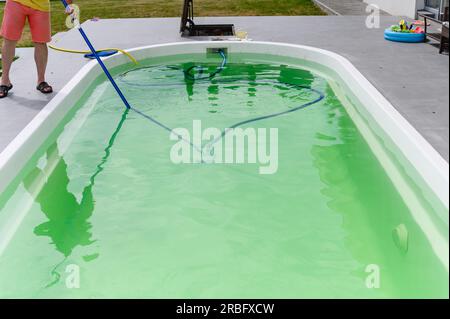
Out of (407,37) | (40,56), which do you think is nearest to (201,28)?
(407,37)

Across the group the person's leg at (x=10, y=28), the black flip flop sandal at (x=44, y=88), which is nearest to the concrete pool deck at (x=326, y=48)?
the black flip flop sandal at (x=44, y=88)

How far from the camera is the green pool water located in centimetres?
324

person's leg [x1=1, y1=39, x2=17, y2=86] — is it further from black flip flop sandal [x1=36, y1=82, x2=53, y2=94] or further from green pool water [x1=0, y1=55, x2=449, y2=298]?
green pool water [x1=0, y1=55, x2=449, y2=298]

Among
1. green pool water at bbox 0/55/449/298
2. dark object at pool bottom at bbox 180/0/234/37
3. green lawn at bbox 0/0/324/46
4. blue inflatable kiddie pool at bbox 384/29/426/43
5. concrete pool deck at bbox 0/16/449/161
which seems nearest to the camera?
green pool water at bbox 0/55/449/298

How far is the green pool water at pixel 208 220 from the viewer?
3238 mm

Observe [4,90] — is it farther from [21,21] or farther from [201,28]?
[201,28]

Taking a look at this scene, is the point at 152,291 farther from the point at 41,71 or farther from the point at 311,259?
the point at 41,71

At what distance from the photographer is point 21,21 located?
5645 mm

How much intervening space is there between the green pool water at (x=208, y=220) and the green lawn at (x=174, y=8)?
6.71 meters

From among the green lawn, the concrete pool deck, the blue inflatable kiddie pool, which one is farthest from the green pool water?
the green lawn

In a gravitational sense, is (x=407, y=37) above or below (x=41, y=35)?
below

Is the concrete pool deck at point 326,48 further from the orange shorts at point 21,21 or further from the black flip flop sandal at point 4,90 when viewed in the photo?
the orange shorts at point 21,21

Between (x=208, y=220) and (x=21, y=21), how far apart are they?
304 centimetres

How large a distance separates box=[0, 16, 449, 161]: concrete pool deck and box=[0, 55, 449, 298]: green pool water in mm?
439
